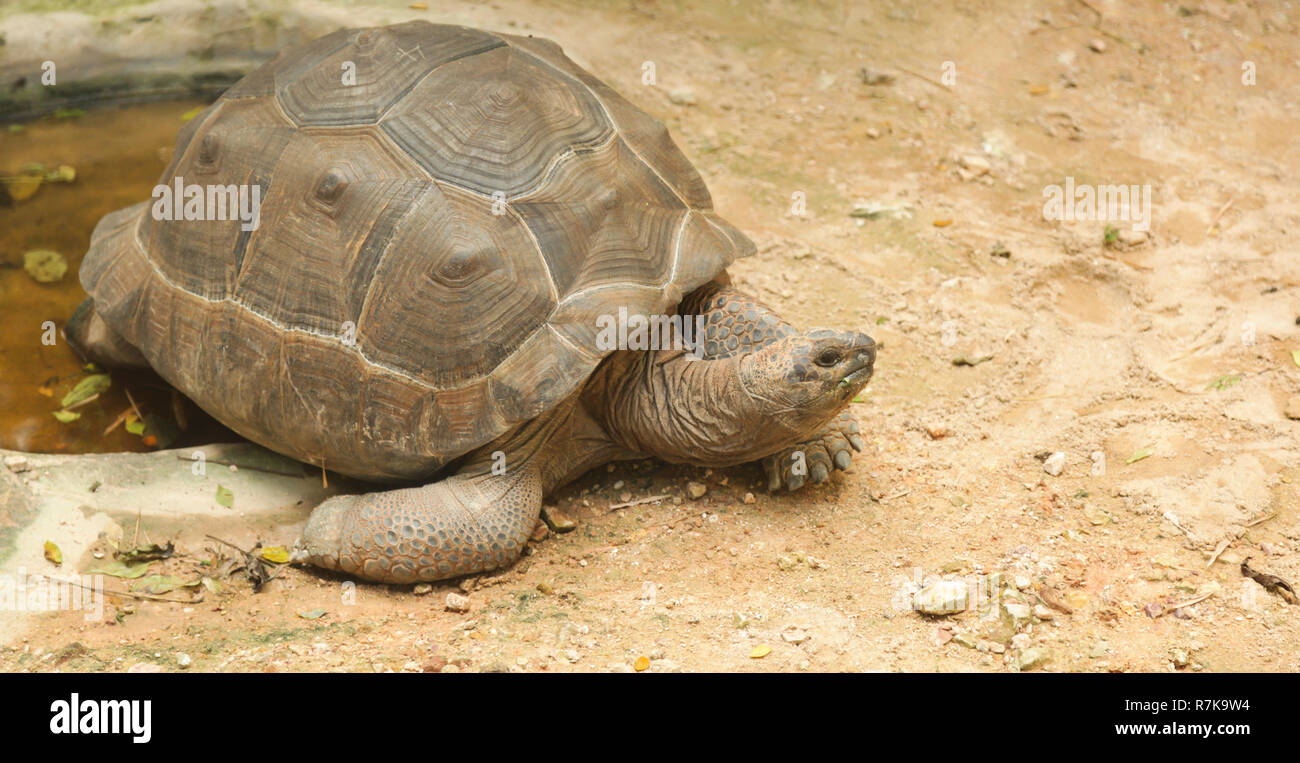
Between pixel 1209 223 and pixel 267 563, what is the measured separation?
202 inches

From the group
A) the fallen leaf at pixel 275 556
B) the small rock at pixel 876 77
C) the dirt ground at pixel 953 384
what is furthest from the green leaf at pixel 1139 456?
the small rock at pixel 876 77

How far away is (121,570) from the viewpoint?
159 inches

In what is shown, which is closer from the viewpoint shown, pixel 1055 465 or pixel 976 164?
pixel 1055 465

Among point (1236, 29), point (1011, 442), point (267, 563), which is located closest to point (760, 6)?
point (1236, 29)

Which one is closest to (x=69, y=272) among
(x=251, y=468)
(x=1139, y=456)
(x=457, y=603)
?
(x=251, y=468)

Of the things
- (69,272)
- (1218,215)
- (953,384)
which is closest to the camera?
(953,384)

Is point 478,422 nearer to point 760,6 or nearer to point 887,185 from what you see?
point 887,185

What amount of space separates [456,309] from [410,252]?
0.93ft

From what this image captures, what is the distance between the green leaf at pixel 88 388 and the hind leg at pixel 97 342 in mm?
70

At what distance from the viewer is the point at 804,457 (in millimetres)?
4297

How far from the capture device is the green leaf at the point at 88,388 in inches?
198

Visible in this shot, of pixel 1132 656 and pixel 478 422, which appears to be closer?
pixel 1132 656

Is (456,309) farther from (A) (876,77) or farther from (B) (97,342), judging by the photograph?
(A) (876,77)

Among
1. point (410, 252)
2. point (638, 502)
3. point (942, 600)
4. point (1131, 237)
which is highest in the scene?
point (410, 252)
